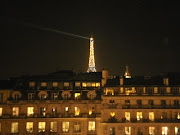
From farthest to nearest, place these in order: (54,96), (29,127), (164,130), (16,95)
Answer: (54,96) → (16,95) → (29,127) → (164,130)

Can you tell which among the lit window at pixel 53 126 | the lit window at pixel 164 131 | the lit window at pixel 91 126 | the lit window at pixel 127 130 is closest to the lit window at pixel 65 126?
the lit window at pixel 53 126

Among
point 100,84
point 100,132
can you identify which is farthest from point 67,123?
point 100,84

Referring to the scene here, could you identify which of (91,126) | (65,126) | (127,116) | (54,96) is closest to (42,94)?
(54,96)

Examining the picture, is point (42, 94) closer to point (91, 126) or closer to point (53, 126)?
point (53, 126)

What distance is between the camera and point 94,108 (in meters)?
71.5

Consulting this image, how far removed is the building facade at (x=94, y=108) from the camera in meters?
68.0

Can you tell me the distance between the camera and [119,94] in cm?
6969

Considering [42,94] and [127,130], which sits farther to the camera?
[42,94]

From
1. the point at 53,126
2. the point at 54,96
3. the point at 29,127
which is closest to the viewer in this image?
the point at 29,127

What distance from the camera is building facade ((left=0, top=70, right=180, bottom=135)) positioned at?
223ft

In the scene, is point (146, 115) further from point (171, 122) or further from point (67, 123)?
point (67, 123)

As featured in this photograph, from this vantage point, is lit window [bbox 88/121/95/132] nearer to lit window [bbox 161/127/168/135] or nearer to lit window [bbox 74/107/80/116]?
lit window [bbox 74/107/80/116]

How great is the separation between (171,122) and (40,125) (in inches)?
1209

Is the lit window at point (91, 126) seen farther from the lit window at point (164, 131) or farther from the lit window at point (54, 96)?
the lit window at point (164, 131)
